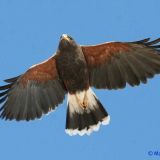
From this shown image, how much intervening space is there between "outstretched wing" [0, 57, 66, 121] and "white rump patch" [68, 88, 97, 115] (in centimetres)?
27

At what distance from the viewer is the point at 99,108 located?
70.7ft

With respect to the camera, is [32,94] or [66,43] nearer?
[66,43]

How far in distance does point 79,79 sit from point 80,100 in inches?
26.1

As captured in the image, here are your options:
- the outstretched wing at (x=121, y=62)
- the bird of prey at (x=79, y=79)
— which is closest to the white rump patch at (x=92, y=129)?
the bird of prey at (x=79, y=79)

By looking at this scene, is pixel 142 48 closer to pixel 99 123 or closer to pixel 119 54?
pixel 119 54

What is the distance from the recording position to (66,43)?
20844 millimetres

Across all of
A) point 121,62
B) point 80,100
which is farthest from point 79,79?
point 121,62

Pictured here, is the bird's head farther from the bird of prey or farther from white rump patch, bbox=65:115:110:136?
white rump patch, bbox=65:115:110:136

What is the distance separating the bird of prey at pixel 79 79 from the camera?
20844 mm

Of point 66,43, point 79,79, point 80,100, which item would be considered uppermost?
point 66,43

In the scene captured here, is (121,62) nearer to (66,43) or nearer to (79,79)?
(79,79)

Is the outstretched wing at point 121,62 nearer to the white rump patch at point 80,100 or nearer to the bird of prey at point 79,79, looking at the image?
the bird of prey at point 79,79

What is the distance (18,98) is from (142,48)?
129 inches

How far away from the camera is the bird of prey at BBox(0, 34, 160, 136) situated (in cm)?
2084
